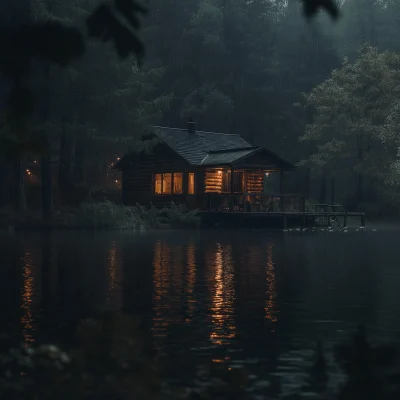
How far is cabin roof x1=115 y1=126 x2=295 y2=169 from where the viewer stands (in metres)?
55.0

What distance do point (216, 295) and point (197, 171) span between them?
4170 cm

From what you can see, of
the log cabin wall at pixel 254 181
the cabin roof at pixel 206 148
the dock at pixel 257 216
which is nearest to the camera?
the dock at pixel 257 216

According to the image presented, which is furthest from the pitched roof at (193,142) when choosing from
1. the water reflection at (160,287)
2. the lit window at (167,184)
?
the water reflection at (160,287)

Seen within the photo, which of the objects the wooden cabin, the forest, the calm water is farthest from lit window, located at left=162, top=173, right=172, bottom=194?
the calm water

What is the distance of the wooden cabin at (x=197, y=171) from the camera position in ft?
181

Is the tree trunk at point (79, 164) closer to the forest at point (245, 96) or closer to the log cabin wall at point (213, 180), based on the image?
the forest at point (245, 96)

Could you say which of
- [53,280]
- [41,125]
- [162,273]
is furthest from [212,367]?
[41,125]

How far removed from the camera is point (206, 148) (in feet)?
197

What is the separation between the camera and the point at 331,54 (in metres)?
83.8

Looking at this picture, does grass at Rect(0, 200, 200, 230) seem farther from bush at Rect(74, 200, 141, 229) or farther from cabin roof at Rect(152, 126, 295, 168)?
cabin roof at Rect(152, 126, 295, 168)

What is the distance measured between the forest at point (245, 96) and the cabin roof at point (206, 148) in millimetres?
1872

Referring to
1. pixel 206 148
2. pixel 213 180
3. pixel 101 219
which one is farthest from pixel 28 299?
pixel 206 148

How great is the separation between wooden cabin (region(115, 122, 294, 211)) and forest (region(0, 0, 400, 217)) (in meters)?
2.29

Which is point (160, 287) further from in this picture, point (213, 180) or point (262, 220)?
point (213, 180)
